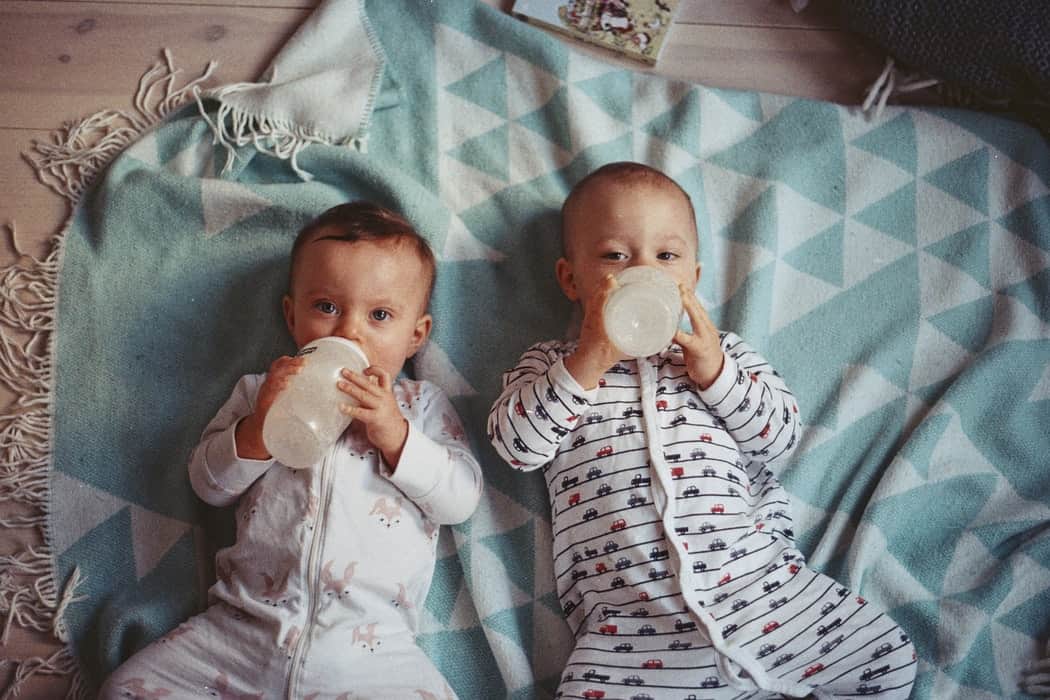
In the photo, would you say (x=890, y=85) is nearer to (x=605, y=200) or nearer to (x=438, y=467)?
(x=605, y=200)

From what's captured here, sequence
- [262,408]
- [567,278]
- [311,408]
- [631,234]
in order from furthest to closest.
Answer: [567,278], [631,234], [262,408], [311,408]

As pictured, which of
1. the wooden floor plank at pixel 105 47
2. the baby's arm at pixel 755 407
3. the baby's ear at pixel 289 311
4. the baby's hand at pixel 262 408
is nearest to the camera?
the baby's hand at pixel 262 408

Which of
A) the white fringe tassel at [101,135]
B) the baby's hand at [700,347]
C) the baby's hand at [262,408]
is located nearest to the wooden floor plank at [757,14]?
the baby's hand at [700,347]

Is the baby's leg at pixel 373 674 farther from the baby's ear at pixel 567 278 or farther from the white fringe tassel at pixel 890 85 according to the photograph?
the white fringe tassel at pixel 890 85

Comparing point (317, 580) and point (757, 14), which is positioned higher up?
point (757, 14)

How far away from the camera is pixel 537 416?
1.34 m

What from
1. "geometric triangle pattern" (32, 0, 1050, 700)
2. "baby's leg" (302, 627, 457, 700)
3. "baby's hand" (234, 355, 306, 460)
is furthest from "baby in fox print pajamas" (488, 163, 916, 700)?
"baby's hand" (234, 355, 306, 460)

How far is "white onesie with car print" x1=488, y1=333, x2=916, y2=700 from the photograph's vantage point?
1292 millimetres

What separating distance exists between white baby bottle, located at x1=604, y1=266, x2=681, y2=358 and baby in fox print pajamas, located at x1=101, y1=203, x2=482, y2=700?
1.11 feet

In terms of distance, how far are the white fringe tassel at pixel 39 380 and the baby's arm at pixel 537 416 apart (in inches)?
28.4

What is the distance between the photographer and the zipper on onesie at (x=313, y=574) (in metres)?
1.27

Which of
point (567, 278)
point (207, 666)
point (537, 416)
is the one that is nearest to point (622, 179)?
point (567, 278)

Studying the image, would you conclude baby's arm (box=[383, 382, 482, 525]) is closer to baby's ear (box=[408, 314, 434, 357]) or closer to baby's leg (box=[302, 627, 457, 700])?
baby's ear (box=[408, 314, 434, 357])

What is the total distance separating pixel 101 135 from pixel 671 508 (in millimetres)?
1239
